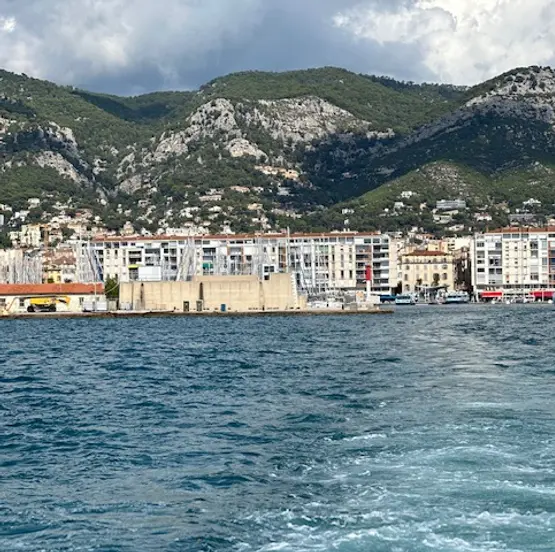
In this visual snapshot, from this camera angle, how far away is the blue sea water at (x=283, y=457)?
49.2ft

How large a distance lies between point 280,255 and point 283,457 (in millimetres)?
131127

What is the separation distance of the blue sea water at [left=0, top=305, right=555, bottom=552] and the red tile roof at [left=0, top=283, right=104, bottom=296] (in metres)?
78.4

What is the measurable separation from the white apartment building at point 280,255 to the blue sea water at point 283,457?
105898mm

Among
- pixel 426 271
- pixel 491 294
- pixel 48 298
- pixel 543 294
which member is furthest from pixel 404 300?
pixel 48 298

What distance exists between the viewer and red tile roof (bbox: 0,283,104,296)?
119 metres

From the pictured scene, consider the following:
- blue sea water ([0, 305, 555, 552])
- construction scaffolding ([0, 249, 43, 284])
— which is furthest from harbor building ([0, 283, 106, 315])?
blue sea water ([0, 305, 555, 552])

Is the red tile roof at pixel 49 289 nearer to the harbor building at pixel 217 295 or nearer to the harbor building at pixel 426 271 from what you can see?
the harbor building at pixel 217 295

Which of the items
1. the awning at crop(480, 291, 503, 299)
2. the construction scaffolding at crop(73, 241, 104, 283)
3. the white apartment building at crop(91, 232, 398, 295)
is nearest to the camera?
the construction scaffolding at crop(73, 241, 104, 283)

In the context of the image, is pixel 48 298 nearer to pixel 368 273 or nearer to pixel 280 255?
pixel 280 255

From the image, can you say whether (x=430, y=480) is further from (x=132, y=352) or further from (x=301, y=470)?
(x=132, y=352)

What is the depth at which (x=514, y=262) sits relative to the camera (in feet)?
489

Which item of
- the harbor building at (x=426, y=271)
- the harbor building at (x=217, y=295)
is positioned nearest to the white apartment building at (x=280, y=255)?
the harbor building at (x=426, y=271)

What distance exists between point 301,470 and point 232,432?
15.0 ft

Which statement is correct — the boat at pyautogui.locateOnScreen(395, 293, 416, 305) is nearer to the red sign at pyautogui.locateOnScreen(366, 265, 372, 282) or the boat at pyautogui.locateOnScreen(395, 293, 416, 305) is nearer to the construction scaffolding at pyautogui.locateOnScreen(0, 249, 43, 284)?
the red sign at pyautogui.locateOnScreen(366, 265, 372, 282)
